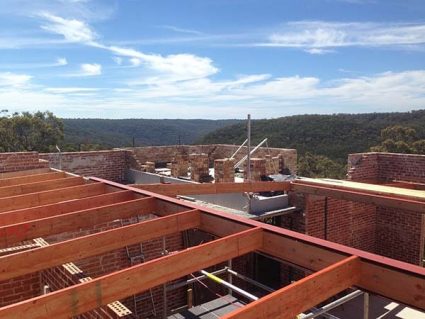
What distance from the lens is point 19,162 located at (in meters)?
10.5

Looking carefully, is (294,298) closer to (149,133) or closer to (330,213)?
(330,213)

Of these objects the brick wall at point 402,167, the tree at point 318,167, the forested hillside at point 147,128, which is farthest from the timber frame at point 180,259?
the forested hillside at point 147,128

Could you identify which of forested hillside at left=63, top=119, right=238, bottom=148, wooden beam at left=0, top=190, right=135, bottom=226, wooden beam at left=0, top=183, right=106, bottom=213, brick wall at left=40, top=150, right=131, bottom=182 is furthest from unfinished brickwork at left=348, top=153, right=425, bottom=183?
forested hillside at left=63, top=119, right=238, bottom=148

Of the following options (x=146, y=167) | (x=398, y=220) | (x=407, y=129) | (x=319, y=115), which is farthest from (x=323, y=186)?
(x=319, y=115)

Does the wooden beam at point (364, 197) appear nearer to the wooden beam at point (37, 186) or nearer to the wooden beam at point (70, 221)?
the wooden beam at point (70, 221)

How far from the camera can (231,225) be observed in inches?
191

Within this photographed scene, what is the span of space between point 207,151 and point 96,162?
6.85 m

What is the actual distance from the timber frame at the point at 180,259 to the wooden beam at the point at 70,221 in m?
0.01

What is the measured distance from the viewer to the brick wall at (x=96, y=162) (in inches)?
523

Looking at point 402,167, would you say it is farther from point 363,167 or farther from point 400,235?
point 400,235

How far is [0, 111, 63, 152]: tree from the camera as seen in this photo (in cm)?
3077

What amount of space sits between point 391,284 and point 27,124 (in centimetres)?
3282

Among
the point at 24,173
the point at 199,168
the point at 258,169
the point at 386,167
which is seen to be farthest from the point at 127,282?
the point at 386,167

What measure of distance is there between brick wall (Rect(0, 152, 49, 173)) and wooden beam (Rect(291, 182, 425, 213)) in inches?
260
